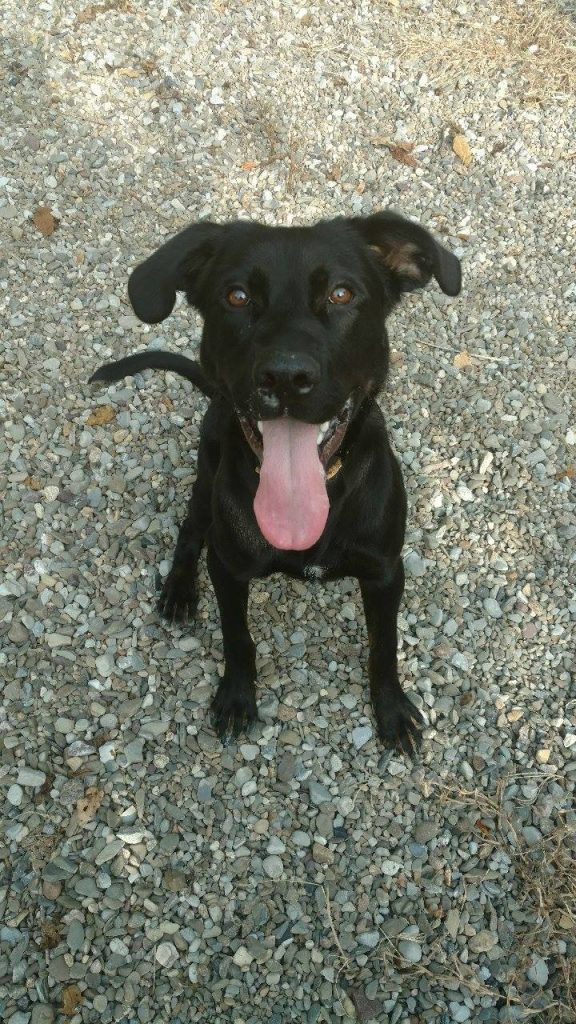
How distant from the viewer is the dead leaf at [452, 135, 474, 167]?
16.9 ft

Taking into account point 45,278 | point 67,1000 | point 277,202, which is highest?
point 277,202

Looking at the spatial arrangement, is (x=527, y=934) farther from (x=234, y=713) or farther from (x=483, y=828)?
(x=234, y=713)

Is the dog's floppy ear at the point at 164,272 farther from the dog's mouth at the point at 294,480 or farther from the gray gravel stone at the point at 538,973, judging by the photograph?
the gray gravel stone at the point at 538,973

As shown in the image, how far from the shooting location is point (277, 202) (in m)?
5.04

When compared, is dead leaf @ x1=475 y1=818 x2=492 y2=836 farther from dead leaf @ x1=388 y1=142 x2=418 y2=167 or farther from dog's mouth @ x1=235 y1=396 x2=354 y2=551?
dead leaf @ x1=388 y1=142 x2=418 y2=167

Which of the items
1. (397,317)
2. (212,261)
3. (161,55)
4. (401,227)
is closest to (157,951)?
(212,261)

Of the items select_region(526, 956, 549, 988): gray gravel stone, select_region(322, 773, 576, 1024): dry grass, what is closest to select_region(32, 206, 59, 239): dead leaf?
select_region(322, 773, 576, 1024): dry grass

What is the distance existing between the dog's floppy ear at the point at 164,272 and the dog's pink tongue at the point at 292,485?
530 mm

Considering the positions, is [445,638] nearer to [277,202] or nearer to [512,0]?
[277,202]

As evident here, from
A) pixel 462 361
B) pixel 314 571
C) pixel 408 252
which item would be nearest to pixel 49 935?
pixel 314 571

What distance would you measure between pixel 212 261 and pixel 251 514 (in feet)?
2.86

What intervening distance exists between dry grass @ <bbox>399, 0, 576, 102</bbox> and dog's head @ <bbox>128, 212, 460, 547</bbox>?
3.36 metres

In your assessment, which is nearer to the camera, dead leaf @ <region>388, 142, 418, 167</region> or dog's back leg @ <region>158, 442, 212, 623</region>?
dog's back leg @ <region>158, 442, 212, 623</region>

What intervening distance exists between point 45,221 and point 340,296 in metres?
3.01
